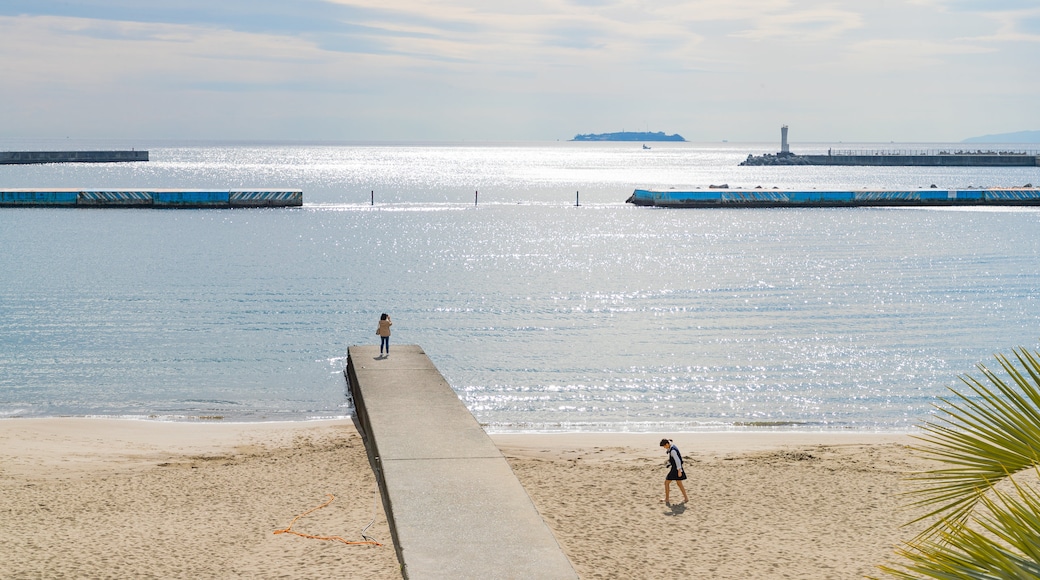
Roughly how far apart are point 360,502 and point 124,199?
82.5m

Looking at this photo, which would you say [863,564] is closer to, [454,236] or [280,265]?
[280,265]

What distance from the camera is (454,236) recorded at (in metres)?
74.8

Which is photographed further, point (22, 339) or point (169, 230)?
point (169, 230)

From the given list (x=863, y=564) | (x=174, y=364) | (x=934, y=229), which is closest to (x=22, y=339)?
(x=174, y=364)

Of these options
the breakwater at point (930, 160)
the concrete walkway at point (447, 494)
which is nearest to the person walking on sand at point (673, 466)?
the concrete walkway at point (447, 494)

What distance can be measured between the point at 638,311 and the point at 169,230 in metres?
44.0

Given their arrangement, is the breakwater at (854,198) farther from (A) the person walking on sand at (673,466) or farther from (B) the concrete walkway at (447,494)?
(A) the person walking on sand at (673,466)

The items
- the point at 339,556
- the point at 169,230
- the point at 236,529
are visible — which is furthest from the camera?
the point at 169,230

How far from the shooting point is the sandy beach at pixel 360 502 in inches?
482

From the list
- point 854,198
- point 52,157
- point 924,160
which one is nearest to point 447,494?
point 854,198

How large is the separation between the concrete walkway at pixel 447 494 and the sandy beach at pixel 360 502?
1.59 ft

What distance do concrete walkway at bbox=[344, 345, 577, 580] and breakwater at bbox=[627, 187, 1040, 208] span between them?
84.9 metres

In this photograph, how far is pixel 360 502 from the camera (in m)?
14.8

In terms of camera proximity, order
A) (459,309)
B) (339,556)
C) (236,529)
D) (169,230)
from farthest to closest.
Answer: (169,230)
(459,309)
(236,529)
(339,556)
